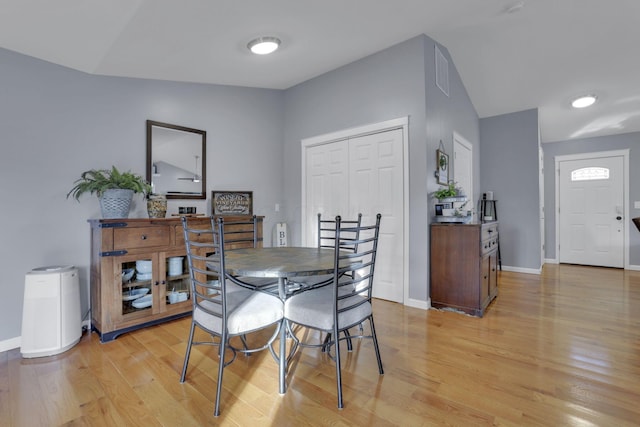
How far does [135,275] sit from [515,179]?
5.51m

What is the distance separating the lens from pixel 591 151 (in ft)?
18.4

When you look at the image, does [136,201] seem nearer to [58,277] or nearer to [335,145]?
[58,277]

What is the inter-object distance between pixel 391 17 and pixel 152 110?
8.25 ft

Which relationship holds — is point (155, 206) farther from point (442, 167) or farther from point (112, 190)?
point (442, 167)

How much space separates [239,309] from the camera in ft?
5.56

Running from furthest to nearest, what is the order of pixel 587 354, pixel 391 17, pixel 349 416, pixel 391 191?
1. pixel 391 191
2. pixel 391 17
3. pixel 587 354
4. pixel 349 416

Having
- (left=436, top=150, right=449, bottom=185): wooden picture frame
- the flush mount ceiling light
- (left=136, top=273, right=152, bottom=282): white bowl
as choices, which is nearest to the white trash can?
(left=136, top=273, right=152, bottom=282): white bowl

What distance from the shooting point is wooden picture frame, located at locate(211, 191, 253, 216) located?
11.7 ft

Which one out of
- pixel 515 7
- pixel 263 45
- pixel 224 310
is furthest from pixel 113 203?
pixel 515 7

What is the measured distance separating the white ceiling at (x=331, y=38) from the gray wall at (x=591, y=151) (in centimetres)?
120

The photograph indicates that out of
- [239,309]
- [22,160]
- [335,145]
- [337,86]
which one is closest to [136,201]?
[22,160]

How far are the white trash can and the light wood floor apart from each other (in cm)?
9

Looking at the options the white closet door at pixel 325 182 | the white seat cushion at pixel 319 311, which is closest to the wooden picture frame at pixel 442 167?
the white closet door at pixel 325 182

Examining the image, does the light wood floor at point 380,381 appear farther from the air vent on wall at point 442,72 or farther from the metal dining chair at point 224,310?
the air vent on wall at point 442,72
